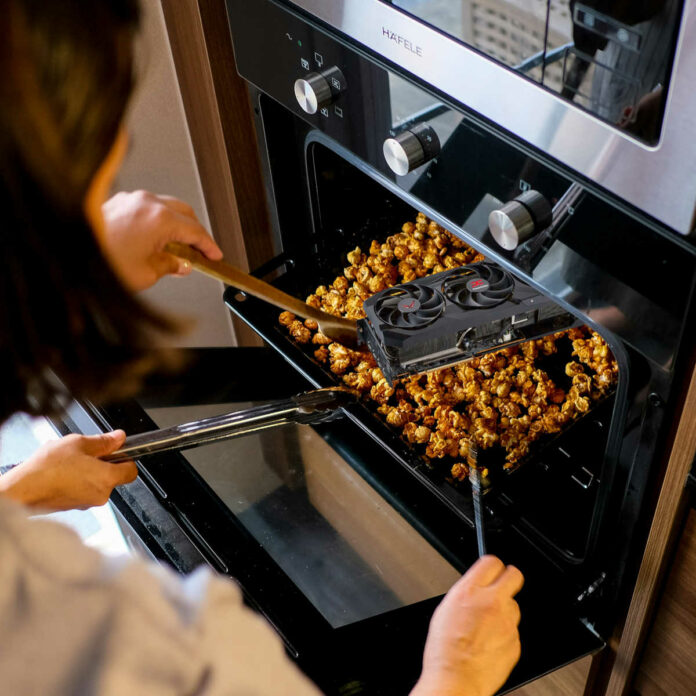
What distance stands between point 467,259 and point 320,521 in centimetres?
42

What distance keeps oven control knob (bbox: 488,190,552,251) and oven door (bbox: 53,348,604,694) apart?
366 mm

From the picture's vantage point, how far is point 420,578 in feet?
3.19

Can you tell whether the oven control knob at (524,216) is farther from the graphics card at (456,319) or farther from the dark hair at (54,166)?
the dark hair at (54,166)

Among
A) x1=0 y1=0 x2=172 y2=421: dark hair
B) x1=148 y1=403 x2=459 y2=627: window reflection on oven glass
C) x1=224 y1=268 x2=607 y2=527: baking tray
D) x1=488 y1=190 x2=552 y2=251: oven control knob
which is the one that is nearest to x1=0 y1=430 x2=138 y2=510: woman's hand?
x1=148 y1=403 x2=459 y2=627: window reflection on oven glass

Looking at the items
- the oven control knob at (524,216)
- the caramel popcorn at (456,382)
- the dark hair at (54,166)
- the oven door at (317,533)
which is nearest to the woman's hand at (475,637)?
the oven door at (317,533)

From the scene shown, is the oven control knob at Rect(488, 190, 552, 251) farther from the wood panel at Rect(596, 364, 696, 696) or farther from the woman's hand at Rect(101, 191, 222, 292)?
the woman's hand at Rect(101, 191, 222, 292)

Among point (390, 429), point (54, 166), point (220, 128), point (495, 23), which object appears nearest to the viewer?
point (54, 166)

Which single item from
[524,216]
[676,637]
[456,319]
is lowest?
[676,637]

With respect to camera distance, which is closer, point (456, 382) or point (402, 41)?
point (402, 41)

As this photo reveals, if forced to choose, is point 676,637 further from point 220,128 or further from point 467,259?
point 220,128

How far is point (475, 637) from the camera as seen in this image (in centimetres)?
74

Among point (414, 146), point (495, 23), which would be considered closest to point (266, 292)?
point (414, 146)

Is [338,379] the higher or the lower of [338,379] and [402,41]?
the lower

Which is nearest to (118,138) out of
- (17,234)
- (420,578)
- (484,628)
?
(17,234)
